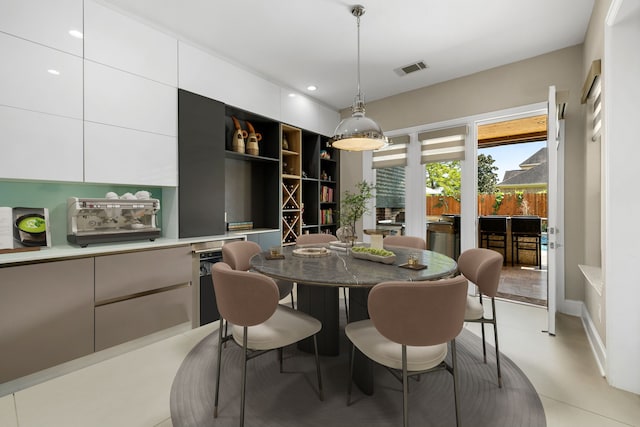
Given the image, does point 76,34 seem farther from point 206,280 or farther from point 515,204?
point 515,204

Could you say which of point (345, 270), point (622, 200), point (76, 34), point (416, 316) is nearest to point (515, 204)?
point (622, 200)

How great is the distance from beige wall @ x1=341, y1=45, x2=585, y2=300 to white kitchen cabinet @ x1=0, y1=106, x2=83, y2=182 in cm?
396

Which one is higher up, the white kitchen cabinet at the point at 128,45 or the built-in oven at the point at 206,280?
the white kitchen cabinet at the point at 128,45

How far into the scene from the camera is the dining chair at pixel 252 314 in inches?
58.6

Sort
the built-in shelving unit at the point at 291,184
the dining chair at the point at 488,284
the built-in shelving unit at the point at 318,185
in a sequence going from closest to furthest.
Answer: the dining chair at the point at 488,284 < the built-in shelving unit at the point at 291,184 < the built-in shelving unit at the point at 318,185

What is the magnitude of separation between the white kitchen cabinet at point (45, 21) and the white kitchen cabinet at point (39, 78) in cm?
6

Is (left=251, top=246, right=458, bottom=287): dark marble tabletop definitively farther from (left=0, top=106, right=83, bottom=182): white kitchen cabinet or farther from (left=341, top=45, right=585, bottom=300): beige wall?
(left=341, top=45, right=585, bottom=300): beige wall

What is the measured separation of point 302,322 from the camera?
70.2 inches

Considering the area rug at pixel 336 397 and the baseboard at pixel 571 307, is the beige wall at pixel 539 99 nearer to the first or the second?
the baseboard at pixel 571 307

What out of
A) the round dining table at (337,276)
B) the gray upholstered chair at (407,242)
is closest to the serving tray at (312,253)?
the round dining table at (337,276)

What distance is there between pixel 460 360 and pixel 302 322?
135cm

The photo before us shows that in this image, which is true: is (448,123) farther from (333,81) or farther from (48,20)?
(48,20)

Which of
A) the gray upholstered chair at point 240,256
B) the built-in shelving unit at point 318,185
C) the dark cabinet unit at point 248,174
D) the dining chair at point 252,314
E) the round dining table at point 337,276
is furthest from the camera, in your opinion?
the built-in shelving unit at point 318,185

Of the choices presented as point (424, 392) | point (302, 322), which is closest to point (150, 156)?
point (302, 322)
